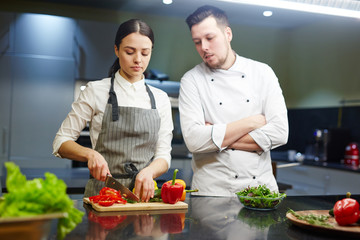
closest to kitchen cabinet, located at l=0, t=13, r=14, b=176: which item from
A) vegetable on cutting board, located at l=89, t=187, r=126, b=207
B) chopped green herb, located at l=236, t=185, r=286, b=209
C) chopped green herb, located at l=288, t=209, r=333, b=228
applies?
vegetable on cutting board, located at l=89, t=187, r=126, b=207

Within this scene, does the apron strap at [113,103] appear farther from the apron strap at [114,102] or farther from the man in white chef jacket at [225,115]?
the man in white chef jacket at [225,115]

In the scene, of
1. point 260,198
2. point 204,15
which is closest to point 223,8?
point 204,15

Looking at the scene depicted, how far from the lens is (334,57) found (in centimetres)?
457

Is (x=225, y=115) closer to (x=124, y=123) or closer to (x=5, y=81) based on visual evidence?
(x=124, y=123)

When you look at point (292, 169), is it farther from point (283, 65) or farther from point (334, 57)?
point (283, 65)

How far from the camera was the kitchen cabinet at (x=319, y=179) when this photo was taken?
11.6 ft

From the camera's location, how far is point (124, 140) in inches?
66.4

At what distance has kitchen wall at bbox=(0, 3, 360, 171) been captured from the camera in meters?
4.38

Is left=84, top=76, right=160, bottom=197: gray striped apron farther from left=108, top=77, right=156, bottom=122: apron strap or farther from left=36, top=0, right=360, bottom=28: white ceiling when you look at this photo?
left=36, top=0, right=360, bottom=28: white ceiling

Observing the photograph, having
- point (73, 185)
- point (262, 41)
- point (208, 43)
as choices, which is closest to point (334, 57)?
point (262, 41)

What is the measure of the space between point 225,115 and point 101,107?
62 centimetres

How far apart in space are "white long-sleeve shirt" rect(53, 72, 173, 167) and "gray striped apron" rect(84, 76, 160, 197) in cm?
4

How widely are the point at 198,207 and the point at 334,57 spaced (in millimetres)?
3680

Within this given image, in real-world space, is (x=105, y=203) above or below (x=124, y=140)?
below
